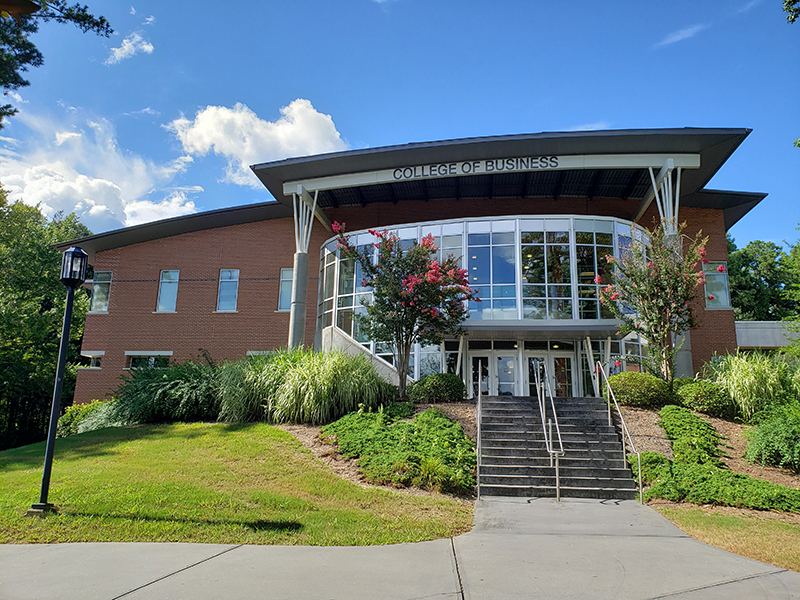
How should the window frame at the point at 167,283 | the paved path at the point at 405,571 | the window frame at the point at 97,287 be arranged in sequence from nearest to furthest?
the paved path at the point at 405,571 → the window frame at the point at 167,283 → the window frame at the point at 97,287

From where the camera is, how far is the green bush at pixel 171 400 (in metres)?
14.0

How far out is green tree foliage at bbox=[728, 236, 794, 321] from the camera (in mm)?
36875

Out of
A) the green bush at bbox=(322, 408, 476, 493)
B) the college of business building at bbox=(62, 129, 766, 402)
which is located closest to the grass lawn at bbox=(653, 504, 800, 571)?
the green bush at bbox=(322, 408, 476, 493)

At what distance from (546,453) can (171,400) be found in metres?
Answer: 9.41

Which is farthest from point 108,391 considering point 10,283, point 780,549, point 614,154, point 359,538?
point 780,549

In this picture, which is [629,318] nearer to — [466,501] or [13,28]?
[466,501]

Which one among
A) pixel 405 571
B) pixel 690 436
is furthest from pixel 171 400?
pixel 690 436

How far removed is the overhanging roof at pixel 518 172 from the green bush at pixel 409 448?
33.5ft

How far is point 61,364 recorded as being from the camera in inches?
289

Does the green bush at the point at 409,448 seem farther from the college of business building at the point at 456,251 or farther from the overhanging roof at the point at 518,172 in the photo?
the overhanging roof at the point at 518,172

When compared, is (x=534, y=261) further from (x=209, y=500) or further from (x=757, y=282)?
(x=757, y=282)

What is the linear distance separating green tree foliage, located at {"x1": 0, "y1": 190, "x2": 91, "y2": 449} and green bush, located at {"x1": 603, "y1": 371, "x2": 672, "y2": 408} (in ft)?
80.9

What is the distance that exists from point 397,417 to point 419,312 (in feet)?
10.2

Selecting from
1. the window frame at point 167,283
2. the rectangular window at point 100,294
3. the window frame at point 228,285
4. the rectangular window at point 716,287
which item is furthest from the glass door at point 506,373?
the rectangular window at point 100,294
